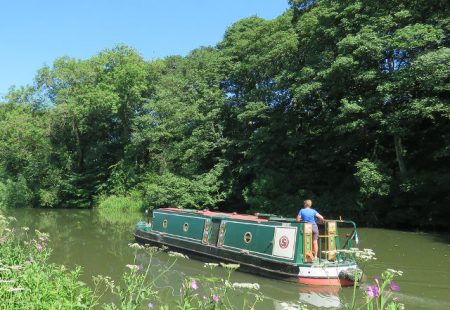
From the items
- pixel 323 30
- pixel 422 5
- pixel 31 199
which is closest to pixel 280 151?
pixel 323 30

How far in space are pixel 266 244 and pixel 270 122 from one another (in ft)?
46.7

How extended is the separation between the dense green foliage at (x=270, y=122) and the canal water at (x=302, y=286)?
12.3ft

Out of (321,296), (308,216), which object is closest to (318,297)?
(321,296)

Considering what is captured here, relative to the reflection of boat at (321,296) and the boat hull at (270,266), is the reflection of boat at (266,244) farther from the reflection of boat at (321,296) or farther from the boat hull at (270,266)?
the reflection of boat at (321,296)

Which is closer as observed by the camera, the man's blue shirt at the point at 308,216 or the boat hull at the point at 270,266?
the boat hull at the point at 270,266

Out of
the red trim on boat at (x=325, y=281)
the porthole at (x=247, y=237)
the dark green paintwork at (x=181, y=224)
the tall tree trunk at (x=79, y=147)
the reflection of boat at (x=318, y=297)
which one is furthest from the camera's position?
the tall tree trunk at (x=79, y=147)

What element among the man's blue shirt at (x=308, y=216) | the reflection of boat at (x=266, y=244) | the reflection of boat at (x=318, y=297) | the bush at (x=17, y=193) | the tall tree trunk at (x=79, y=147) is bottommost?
the bush at (x=17, y=193)

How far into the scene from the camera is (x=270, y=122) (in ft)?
80.5

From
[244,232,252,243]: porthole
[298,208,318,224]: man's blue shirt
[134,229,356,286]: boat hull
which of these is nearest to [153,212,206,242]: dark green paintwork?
[134,229,356,286]: boat hull

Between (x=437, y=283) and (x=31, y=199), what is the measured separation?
121 ft

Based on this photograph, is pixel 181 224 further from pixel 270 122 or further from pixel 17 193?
pixel 17 193

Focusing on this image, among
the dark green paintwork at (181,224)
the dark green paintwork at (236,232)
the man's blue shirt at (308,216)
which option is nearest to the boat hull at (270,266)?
the dark green paintwork at (236,232)

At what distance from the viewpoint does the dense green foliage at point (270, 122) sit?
1847 centimetres

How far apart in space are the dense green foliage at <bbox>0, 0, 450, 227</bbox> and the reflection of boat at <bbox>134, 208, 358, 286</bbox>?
8.35 metres
